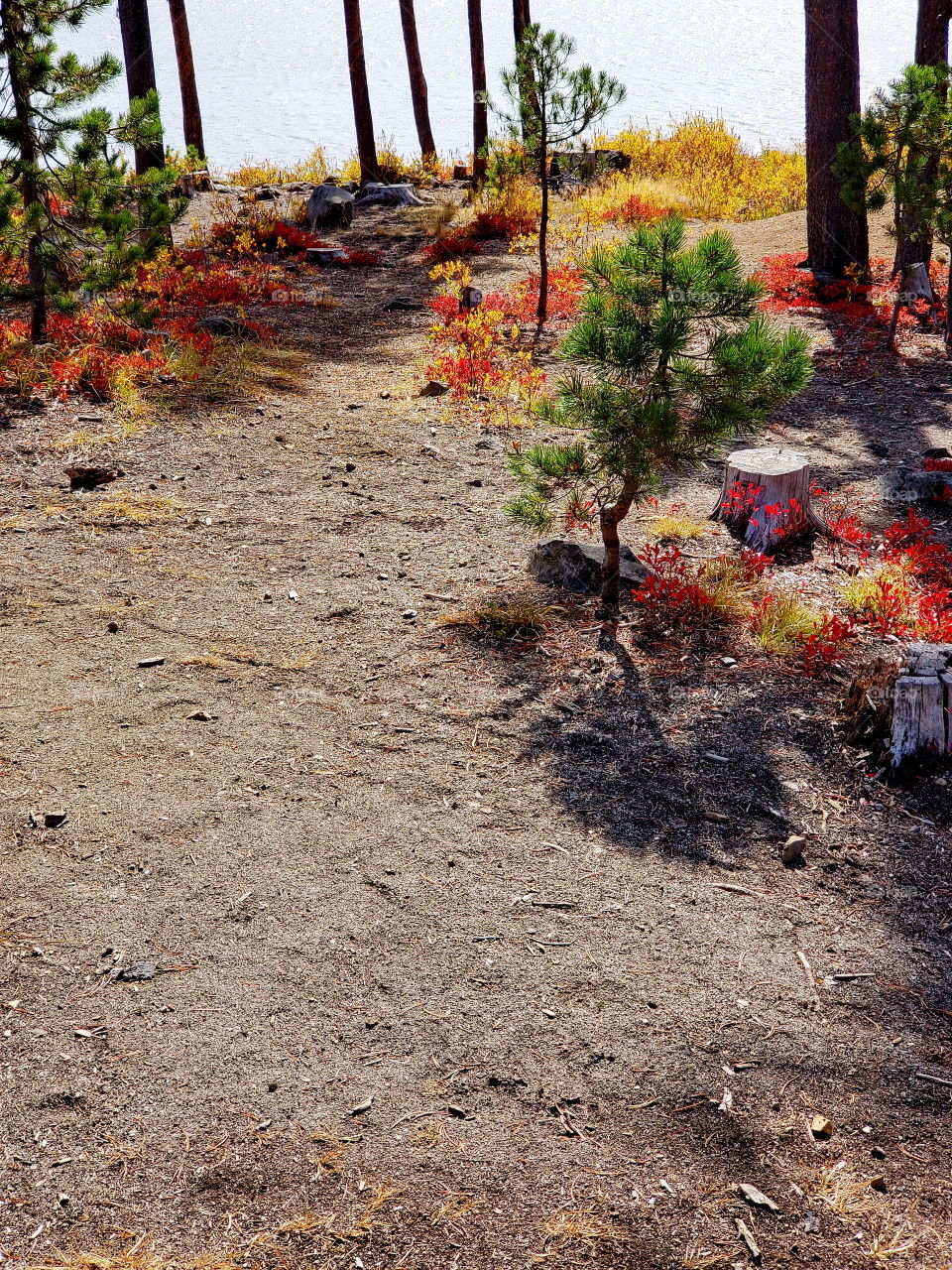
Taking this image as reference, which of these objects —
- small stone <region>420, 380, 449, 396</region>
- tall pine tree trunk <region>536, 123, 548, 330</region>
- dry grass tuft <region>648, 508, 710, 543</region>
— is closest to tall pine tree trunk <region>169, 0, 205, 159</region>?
tall pine tree trunk <region>536, 123, 548, 330</region>

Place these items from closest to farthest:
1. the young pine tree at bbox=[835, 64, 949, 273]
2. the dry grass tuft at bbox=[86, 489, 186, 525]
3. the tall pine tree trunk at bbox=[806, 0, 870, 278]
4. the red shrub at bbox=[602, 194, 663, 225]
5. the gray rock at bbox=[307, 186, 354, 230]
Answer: the dry grass tuft at bbox=[86, 489, 186, 525], the young pine tree at bbox=[835, 64, 949, 273], the tall pine tree trunk at bbox=[806, 0, 870, 278], the red shrub at bbox=[602, 194, 663, 225], the gray rock at bbox=[307, 186, 354, 230]

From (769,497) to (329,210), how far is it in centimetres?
1464

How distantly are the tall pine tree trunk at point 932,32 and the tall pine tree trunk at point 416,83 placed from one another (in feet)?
48.2

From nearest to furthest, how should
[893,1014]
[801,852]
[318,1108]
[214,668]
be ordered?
[318,1108]
[893,1014]
[801,852]
[214,668]

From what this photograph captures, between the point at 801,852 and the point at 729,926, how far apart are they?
59 centimetres

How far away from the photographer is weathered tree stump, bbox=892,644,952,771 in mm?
4473

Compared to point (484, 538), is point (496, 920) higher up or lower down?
lower down

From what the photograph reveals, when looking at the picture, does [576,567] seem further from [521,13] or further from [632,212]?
[521,13]

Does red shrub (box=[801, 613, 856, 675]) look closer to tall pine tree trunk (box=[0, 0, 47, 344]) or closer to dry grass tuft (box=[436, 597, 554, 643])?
dry grass tuft (box=[436, 597, 554, 643])

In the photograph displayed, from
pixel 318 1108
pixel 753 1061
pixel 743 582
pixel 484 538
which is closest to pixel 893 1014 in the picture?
pixel 753 1061

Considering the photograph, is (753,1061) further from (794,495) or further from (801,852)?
(794,495)

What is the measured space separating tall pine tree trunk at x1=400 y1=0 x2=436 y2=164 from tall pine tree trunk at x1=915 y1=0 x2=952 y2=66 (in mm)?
14676

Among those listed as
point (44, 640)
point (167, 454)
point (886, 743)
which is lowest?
point (886, 743)

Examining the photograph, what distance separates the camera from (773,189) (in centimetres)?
2022
